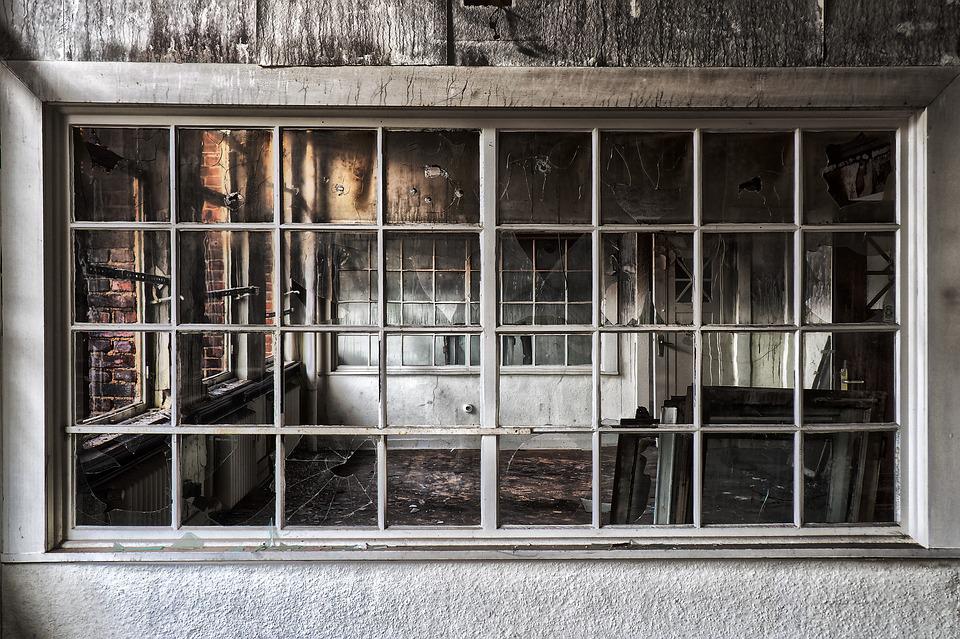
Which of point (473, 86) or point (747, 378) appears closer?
point (473, 86)

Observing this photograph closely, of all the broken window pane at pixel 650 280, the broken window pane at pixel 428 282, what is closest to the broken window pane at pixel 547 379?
the broken window pane at pixel 428 282

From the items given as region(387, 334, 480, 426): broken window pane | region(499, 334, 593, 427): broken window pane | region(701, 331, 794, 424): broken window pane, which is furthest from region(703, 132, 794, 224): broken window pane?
region(499, 334, 593, 427): broken window pane

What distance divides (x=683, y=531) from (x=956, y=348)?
1191mm

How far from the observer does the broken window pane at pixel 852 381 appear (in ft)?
7.02

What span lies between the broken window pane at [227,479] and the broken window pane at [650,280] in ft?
4.69

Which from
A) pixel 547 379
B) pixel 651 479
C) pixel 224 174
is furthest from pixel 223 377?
pixel 547 379

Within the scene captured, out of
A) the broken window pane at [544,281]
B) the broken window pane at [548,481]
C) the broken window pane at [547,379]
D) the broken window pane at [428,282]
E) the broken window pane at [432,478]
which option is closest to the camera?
the broken window pane at [544,281]

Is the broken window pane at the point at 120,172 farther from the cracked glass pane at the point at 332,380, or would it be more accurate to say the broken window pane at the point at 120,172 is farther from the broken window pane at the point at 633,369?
the broken window pane at the point at 633,369

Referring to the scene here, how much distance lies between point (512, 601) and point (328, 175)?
5.65 ft

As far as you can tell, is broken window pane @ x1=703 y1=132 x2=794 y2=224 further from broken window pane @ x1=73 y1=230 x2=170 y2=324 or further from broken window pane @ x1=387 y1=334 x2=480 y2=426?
broken window pane @ x1=387 y1=334 x2=480 y2=426

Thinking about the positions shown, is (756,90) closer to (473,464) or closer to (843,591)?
(843,591)

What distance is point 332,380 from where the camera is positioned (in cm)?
411

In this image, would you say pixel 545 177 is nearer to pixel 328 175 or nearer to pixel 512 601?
pixel 328 175

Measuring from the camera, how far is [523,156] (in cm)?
214
